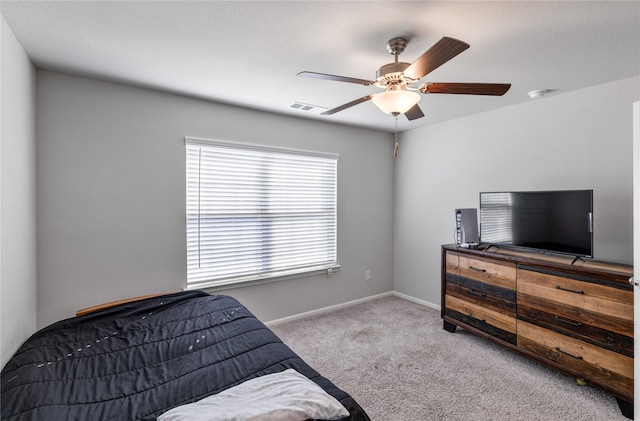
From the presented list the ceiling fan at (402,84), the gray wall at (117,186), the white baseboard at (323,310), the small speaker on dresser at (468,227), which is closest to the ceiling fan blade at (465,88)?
the ceiling fan at (402,84)

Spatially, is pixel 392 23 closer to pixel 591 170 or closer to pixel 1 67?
pixel 1 67

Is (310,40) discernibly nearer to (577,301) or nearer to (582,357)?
(577,301)

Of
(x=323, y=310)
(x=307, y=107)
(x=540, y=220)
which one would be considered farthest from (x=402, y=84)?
(x=323, y=310)

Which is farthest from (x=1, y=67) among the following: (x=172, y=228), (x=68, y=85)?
(x=172, y=228)

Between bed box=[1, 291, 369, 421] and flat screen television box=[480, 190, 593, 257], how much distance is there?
2387 millimetres

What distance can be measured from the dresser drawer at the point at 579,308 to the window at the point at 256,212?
2139mm

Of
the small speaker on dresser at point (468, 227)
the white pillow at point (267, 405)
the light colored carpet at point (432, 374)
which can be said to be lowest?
the light colored carpet at point (432, 374)

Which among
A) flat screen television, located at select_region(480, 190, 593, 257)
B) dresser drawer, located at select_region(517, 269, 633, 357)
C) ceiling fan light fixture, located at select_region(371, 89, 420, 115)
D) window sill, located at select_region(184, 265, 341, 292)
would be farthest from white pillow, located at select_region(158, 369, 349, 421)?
flat screen television, located at select_region(480, 190, 593, 257)

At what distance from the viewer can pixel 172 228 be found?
9.57 ft

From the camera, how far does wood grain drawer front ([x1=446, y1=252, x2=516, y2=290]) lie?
2.77 metres

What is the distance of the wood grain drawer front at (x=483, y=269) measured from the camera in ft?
9.09

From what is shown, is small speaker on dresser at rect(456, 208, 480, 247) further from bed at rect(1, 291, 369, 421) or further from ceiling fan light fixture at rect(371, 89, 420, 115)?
bed at rect(1, 291, 369, 421)

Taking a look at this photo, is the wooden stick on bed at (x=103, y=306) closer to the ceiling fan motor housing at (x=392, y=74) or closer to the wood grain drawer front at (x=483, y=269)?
the ceiling fan motor housing at (x=392, y=74)

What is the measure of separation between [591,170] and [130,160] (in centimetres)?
405
